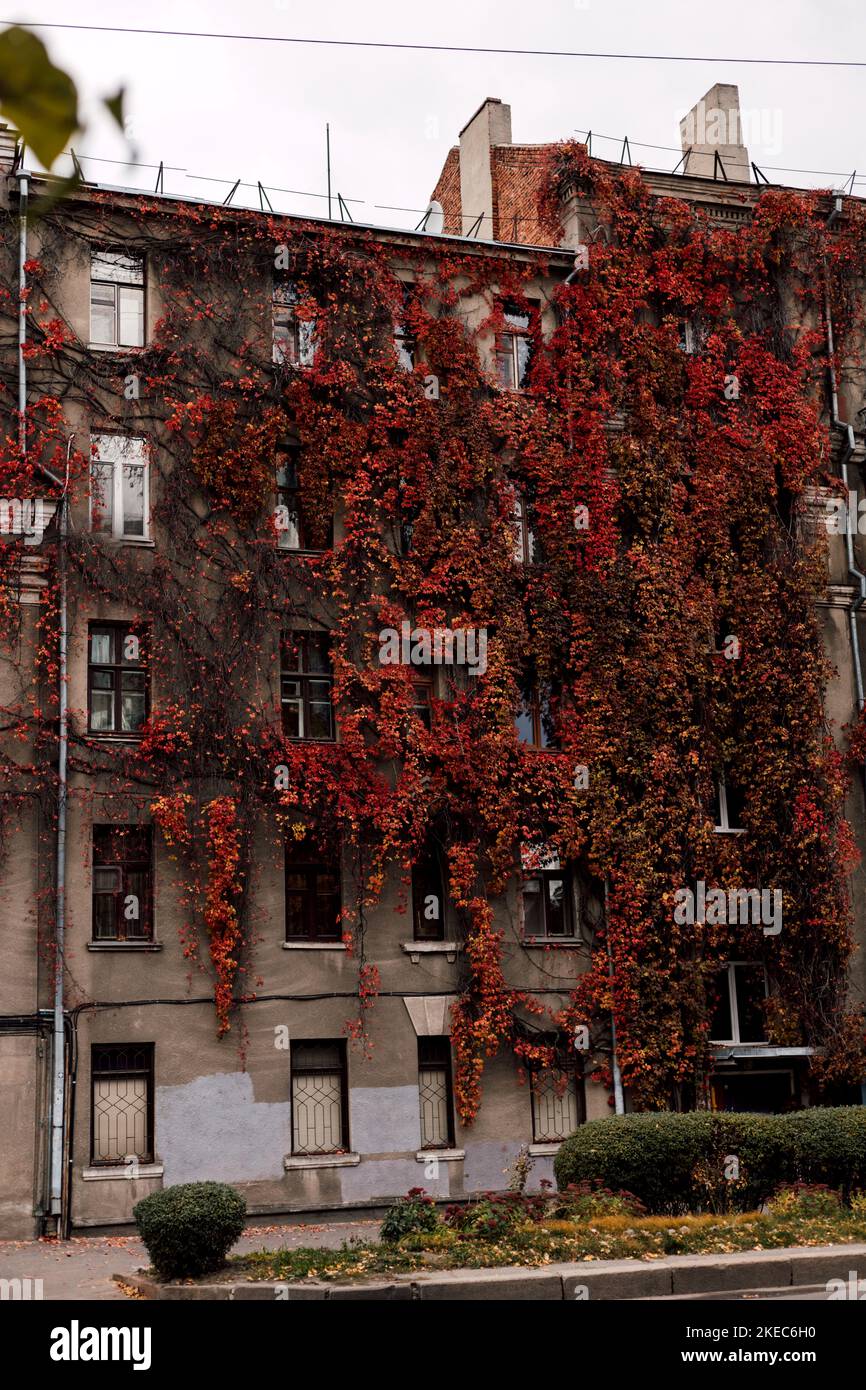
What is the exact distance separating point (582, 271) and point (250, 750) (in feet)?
42.4

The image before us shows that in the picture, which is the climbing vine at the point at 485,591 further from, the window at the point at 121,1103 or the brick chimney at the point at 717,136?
the brick chimney at the point at 717,136

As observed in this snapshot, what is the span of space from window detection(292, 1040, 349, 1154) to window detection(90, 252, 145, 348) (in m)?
13.5

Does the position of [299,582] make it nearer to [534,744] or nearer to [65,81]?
[534,744]

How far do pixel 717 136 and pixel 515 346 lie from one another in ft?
31.7

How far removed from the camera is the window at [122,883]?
27250mm

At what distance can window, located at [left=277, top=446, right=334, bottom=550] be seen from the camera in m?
29.9

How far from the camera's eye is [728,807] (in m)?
32.2

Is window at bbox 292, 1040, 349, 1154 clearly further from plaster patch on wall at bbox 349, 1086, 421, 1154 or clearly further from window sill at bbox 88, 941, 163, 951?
window sill at bbox 88, 941, 163, 951

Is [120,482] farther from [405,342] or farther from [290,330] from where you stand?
[405,342]

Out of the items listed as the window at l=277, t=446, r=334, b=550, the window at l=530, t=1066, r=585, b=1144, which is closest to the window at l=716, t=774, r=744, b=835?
the window at l=530, t=1066, r=585, b=1144

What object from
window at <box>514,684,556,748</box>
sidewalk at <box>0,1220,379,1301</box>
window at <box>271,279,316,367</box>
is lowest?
sidewalk at <box>0,1220,379,1301</box>

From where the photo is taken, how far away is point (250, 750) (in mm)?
27938

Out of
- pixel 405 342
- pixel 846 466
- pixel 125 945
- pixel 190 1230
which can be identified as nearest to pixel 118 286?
pixel 405 342

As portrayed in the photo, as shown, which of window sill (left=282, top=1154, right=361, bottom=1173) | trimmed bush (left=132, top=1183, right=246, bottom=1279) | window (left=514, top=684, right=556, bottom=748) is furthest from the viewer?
window (left=514, top=684, right=556, bottom=748)
